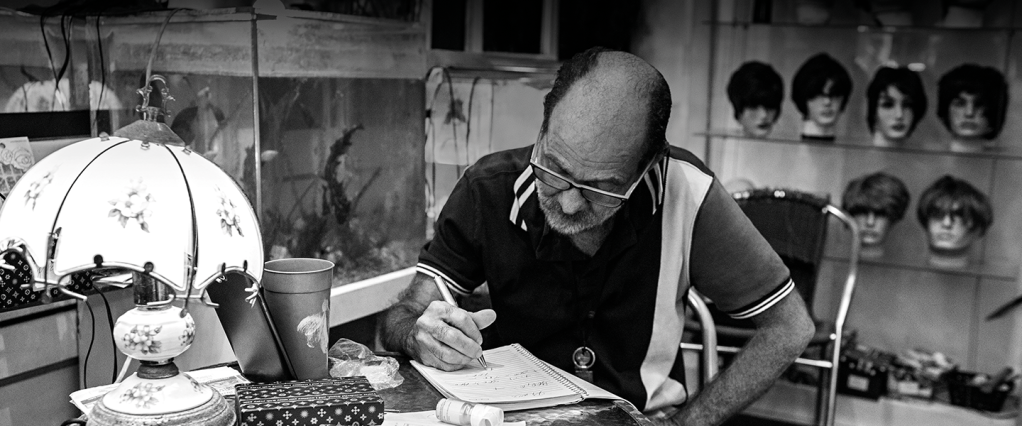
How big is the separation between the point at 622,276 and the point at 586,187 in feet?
0.87

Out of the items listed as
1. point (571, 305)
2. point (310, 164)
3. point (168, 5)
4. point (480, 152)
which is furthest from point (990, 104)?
point (168, 5)

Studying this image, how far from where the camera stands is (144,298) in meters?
1.14

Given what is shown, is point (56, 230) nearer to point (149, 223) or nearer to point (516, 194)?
point (149, 223)

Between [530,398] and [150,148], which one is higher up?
[150,148]

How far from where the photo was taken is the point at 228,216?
113 centimetres

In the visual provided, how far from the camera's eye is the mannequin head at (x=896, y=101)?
3512 millimetres

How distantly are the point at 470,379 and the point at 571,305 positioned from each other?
1.25 feet

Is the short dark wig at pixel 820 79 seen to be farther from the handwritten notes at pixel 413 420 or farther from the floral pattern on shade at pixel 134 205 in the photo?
the floral pattern on shade at pixel 134 205

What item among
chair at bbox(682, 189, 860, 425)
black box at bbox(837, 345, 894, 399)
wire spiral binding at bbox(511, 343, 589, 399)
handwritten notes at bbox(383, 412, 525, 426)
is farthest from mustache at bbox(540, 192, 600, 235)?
black box at bbox(837, 345, 894, 399)

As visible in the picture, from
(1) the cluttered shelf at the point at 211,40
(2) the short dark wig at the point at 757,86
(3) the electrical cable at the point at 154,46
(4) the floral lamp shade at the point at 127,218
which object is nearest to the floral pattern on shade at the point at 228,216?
(4) the floral lamp shade at the point at 127,218

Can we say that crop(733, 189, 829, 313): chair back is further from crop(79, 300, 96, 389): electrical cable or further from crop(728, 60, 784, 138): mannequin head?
crop(79, 300, 96, 389): electrical cable

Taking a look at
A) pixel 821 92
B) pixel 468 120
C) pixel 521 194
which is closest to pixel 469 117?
pixel 468 120

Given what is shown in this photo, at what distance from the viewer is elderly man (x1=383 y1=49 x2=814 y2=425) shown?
1776mm

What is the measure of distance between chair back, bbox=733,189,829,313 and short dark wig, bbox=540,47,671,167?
171 cm
